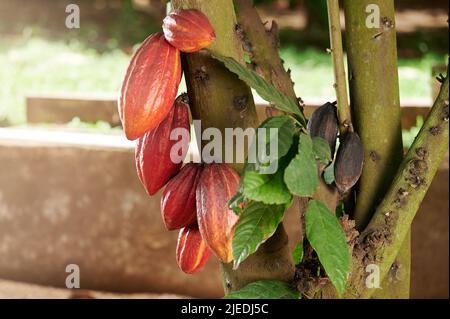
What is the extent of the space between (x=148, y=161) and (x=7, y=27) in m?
6.25

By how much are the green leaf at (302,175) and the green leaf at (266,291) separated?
190 mm

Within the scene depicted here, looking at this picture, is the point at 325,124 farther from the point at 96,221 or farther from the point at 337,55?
the point at 96,221

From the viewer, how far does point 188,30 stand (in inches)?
37.3

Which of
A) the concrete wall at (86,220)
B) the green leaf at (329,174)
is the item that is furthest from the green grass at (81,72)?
the green leaf at (329,174)

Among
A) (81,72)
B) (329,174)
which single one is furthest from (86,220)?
(81,72)

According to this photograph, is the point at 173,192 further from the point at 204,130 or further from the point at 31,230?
the point at 31,230

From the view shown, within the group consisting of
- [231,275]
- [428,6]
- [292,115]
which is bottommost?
[231,275]

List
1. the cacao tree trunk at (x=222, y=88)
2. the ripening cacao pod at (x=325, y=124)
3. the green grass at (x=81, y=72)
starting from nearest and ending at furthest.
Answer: the cacao tree trunk at (x=222, y=88) < the ripening cacao pod at (x=325, y=124) < the green grass at (x=81, y=72)

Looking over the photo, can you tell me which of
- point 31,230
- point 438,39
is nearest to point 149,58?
point 31,230

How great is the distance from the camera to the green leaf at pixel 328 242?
95 centimetres

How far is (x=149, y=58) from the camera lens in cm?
98

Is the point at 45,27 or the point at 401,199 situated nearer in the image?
the point at 401,199

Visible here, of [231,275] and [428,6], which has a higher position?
[428,6]

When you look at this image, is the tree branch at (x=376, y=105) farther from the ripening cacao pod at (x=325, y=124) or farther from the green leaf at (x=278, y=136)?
the green leaf at (x=278, y=136)
